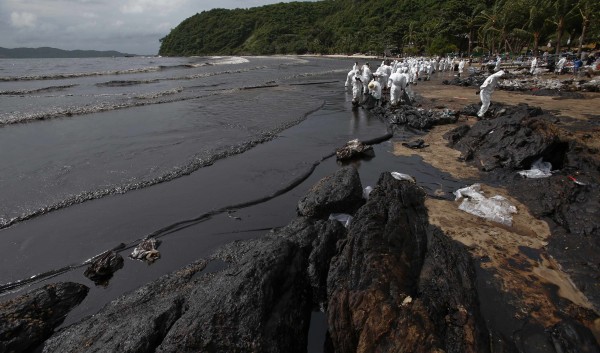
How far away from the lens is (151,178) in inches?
356

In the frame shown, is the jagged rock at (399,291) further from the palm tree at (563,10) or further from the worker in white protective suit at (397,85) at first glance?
the palm tree at (563,10)

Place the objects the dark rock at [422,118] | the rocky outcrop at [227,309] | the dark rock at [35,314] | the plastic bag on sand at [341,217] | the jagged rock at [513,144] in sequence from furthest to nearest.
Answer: the dark rock at [422,118]
the jagged rock at [513,144]
the plastic bag on sand at [341,217]
the dark rock at [35,314]
the rocky outcrop at [227,309]

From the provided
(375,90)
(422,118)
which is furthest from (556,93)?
(422,118)

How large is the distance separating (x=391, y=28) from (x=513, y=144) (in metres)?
86.4

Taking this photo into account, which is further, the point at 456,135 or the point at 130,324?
the point at 456,135

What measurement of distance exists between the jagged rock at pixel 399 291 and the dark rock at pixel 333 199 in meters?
1.41

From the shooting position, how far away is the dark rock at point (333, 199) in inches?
256

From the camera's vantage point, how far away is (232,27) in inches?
6117

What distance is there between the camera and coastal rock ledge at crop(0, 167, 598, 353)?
10.6ft

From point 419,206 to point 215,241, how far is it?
13.3 feet

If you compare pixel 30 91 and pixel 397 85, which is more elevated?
pixel 397 85

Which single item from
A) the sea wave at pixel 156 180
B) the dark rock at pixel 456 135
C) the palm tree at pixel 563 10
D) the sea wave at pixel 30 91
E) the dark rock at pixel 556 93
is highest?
the palm tree at pixel 563 10

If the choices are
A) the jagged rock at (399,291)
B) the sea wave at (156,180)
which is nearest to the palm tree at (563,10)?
the sea wave at (156,180)

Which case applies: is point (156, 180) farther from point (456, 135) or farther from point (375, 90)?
point (375, 90)
